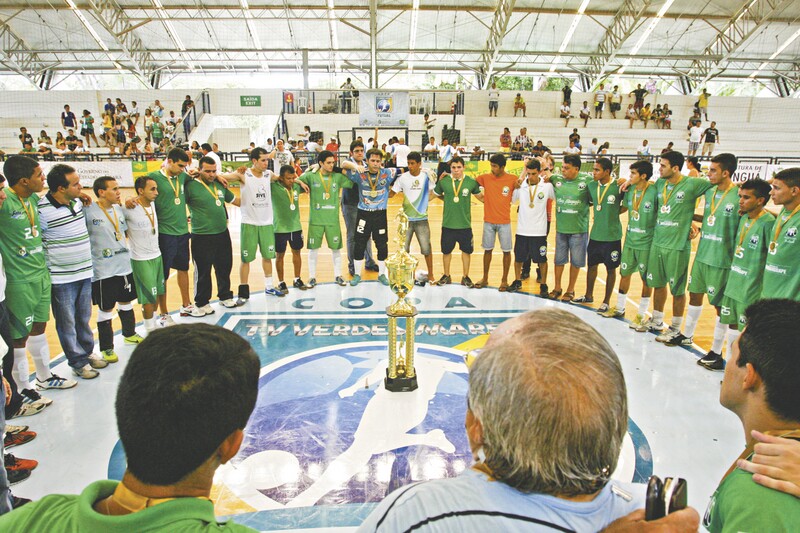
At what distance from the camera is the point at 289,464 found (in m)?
3.09

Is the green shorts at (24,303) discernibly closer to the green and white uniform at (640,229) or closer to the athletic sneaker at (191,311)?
the athletic sneaker at (191,311)

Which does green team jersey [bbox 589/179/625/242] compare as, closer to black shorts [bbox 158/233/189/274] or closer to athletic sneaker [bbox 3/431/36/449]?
black shorts [bbox 158/233/189/274]

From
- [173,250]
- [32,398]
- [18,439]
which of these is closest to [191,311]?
[173,250]

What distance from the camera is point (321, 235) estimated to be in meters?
6.68

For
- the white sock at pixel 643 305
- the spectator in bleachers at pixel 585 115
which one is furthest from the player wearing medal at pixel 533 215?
the spectator in bleachers at pixel 585 115

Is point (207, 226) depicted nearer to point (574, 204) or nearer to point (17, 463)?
point (17, 463)

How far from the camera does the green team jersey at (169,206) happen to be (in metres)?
5.12

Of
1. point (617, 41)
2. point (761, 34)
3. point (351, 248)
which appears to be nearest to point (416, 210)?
point (351, 248)

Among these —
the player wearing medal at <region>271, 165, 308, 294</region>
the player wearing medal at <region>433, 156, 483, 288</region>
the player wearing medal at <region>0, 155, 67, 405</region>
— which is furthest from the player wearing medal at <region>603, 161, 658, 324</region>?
the player wearing medal at <region>0, 155, 67, 405</region>

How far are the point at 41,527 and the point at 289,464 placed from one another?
2319 millimetres

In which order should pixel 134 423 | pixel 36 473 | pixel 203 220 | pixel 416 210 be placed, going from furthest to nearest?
1. pixel 416 210
2. pixel 203 220
3. pixel 36 473
4. pixel 134 423

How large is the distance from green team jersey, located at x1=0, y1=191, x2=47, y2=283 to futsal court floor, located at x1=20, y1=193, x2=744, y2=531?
1.06 m

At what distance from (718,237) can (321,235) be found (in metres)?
4.55

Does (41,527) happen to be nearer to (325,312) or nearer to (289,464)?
(289,464)
